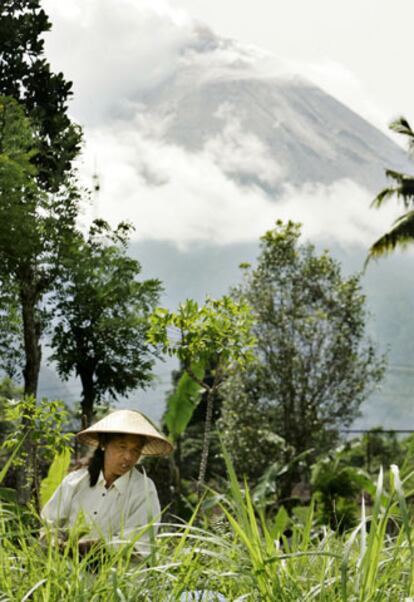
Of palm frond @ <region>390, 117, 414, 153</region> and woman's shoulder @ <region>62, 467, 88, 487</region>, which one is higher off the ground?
palm frond @ <region>390, 117, 414, 153</region>

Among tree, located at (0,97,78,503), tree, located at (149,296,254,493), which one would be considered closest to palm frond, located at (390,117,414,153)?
tree, located at (0,97,78,503)

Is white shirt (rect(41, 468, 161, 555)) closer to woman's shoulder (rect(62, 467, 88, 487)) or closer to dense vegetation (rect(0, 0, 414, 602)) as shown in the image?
woman's shoulder (rect(62, 467, 88, 487))

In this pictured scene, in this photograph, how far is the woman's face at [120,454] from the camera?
3438 millimetres

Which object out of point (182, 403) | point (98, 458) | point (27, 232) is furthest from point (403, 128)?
point (98, 458)

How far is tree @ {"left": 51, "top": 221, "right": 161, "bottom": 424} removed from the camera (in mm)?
15352

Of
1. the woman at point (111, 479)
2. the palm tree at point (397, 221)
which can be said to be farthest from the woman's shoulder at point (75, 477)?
the palm tree at point (397, 221)

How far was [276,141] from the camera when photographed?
178 meters

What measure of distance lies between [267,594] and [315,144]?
192m

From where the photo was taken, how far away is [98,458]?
3512mm

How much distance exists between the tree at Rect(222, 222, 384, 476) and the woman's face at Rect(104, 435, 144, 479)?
1176 cm

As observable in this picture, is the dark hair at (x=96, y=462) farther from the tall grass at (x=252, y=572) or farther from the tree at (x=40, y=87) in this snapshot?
the tree at (x=40, y=87)

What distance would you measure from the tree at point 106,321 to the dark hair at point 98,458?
11.7 metres

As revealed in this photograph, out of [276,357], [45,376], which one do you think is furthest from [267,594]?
[45,376]

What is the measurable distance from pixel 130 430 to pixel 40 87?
1150cm
